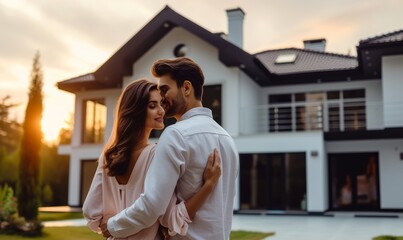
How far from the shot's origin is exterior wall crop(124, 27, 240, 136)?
15.6 meters

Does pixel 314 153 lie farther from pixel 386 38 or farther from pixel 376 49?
pixel 386 38

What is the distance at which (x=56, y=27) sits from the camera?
42.9 ft

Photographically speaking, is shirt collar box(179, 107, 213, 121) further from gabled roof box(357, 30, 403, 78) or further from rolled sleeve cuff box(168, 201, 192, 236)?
gabled roof box(357, 30, 403, 78)

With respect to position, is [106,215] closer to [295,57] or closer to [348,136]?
[348,136]

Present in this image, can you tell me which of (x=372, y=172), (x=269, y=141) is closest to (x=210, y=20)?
(x=269, y=141)

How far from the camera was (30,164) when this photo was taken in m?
9.80

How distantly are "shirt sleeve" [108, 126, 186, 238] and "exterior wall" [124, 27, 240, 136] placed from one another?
13750mm

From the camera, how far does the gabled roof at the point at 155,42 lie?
50.5 feet

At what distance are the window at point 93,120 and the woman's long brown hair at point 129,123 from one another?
1733cm

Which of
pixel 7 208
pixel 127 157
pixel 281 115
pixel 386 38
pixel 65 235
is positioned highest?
pixel 386 38

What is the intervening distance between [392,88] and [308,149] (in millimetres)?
3164

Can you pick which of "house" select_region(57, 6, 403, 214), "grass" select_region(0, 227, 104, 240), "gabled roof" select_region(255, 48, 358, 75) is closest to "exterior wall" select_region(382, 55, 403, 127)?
"house" select_region(57, 6, 403, 214)

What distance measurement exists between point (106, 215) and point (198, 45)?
1475cm

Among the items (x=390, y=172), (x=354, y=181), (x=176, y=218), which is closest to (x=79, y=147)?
(x=354, y=181)
